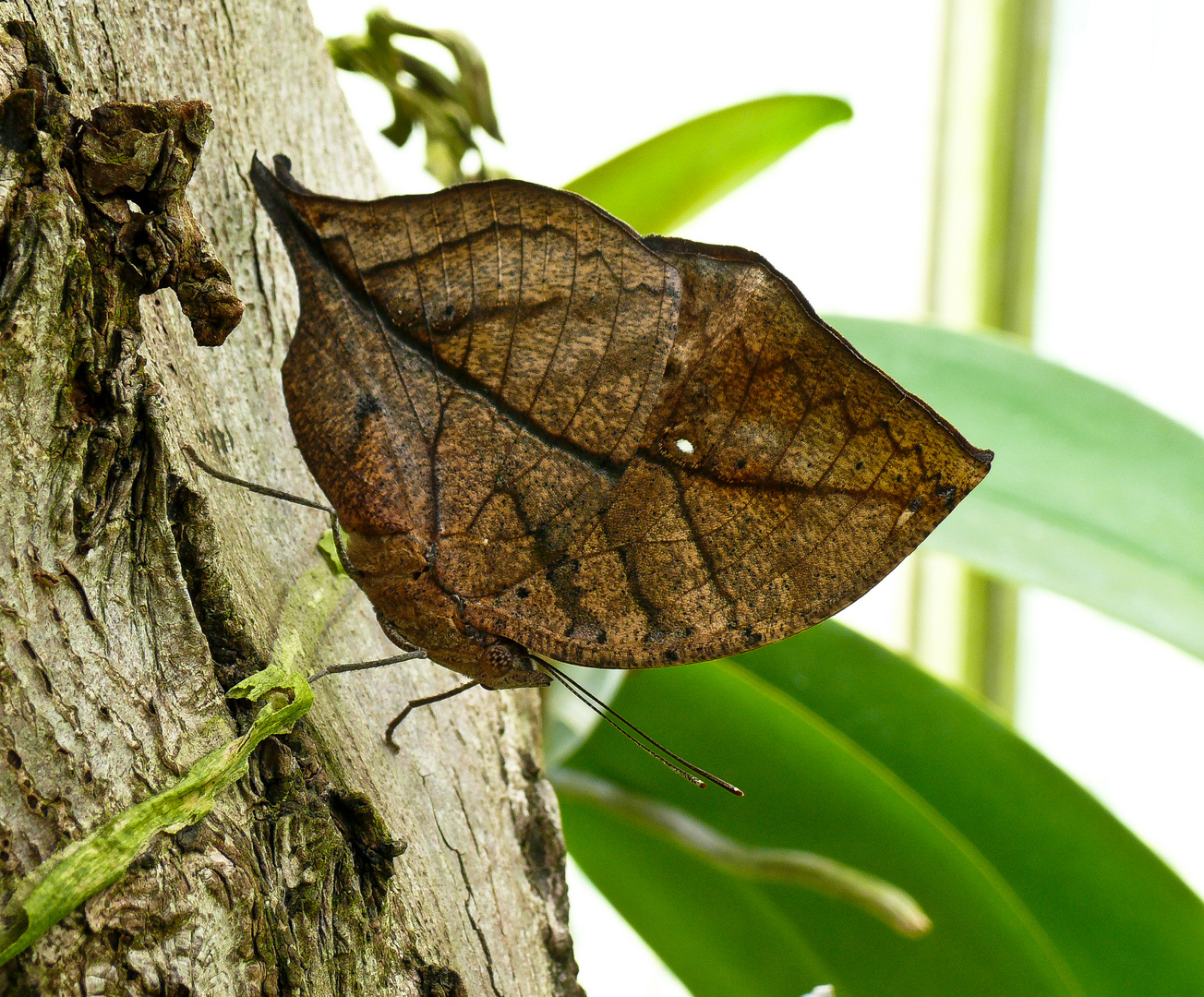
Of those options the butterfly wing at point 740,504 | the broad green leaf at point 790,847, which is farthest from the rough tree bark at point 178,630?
the broad green leaf at point 790,847

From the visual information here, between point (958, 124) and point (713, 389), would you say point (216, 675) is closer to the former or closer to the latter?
point (713, 389)

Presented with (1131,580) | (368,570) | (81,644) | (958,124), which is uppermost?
(958,124)

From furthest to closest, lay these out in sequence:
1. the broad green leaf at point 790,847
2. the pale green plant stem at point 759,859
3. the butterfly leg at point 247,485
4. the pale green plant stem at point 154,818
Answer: the broad green leaf at point 790,847, the pale green plant stem at point 759,859, the butterfly leg at point 247,485, the pale green plant stem at point 154,818

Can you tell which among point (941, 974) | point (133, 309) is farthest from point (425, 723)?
point (941, 974)

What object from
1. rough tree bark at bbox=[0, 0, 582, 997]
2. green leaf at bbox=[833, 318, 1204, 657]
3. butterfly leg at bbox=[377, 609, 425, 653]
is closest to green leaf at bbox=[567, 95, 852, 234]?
green leaf at bbox=[833, 318, 1204, 657]

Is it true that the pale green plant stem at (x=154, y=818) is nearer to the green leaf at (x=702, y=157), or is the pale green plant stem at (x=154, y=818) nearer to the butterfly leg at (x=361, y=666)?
the butterfly leg at (x=361, y=666)

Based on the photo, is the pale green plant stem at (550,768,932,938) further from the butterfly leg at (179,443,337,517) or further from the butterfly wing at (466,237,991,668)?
the butterfly leg at (179,443,337,517)

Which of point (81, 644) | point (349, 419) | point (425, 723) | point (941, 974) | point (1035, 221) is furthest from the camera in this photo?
point (1035, 221)
